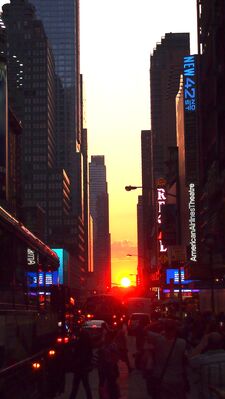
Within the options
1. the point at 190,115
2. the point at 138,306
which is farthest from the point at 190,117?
the point at 138,306

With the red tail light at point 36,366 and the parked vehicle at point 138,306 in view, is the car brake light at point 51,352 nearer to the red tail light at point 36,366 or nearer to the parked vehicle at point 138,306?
the red tail light at point 36,366

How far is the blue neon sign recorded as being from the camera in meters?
81.1

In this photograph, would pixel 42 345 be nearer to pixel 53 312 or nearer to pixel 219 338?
pixel 53 312

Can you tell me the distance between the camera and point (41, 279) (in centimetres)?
1540

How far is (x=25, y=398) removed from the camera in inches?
452

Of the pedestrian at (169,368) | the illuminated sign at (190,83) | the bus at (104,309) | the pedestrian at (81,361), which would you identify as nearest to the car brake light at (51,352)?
the pedestrian at (81,361)

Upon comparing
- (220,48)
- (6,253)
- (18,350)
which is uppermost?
(220,48)

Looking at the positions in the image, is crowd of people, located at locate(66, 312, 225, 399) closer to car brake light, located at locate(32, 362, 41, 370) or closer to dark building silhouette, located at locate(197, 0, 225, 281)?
car brake light, located at locate(32, 362, 41, 370)

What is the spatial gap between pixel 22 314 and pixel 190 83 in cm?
7295

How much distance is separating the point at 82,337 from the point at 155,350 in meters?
6.05

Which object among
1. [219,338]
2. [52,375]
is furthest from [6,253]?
[52,375]

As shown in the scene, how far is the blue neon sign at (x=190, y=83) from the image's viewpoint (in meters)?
81.1

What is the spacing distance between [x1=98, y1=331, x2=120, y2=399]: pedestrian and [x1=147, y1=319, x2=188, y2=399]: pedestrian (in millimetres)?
4860

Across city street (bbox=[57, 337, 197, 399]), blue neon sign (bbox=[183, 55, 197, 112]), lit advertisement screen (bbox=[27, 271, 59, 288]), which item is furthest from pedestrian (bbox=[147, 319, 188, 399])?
blue neon sign (bbox=[183, 55, 197, 112])
